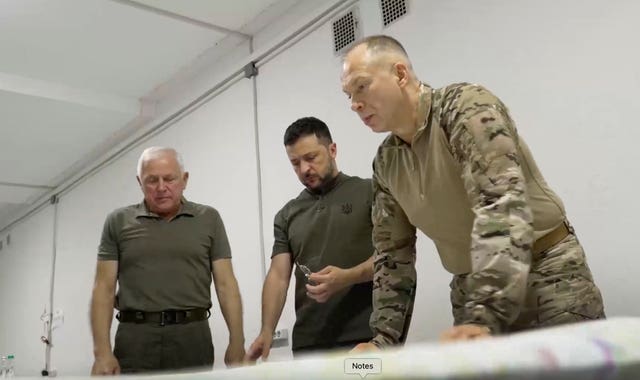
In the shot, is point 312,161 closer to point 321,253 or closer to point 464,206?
point 321,253

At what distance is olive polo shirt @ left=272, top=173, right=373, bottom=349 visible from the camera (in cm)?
155

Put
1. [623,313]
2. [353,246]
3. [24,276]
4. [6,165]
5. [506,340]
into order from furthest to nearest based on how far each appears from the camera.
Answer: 1. [24,276]
2. [6,165]
3. [353,246]
4. [623,313]
5. [506,340]

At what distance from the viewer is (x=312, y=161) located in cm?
168

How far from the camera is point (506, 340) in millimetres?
402

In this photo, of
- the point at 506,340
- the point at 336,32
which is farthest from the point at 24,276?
the point at 506,340

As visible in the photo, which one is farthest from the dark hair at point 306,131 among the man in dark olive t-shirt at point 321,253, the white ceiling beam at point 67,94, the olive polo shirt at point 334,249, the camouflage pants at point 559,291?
the white ceiling beam at point 67,94

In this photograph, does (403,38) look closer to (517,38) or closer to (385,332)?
(517,38)

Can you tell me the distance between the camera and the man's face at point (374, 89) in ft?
3.59

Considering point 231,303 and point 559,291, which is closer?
point 559,291

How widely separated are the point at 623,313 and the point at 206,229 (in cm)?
123

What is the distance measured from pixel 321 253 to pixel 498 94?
0.74 meters

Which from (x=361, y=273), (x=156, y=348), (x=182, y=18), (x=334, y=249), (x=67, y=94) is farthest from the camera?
(x=67, y=94)

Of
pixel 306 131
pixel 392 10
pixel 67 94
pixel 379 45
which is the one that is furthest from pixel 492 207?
pixel 67 94

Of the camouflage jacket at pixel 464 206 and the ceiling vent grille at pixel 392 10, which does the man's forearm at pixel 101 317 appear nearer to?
the camouflage jacket at pixel 464 206
